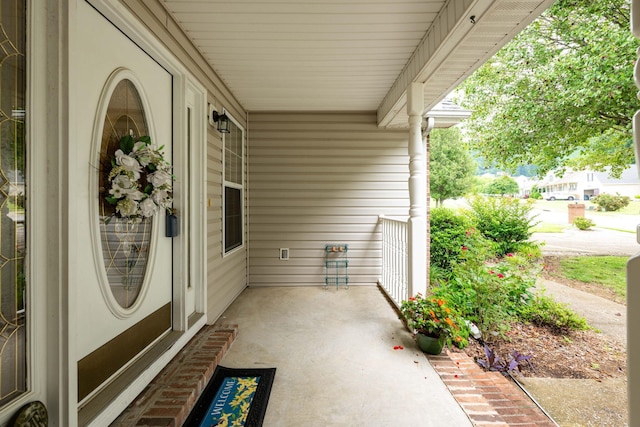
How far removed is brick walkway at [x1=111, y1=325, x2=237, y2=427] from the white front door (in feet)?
0.73

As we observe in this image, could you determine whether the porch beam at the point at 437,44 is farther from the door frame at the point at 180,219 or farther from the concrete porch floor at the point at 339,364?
the concrete porch floor at the point at 339,364

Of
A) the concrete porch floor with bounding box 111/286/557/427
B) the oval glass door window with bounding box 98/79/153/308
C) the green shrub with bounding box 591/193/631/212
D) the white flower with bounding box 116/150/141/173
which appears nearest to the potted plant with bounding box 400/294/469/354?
the concrete porch floor with bounding box 111/286/557/427

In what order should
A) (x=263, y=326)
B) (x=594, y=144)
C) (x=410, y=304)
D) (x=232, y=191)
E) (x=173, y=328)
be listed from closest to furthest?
(x=173, y=328)
(x=410, y=304)
(x=263, y=326)
(x=232, y=191)
(x=594, y=144)

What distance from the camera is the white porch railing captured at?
11.1ft

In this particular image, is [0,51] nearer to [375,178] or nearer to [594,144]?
[375,178]

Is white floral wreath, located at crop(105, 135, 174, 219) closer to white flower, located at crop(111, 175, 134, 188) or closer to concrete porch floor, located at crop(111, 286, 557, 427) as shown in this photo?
white flower, located at crop(111, 175, 134, 188)

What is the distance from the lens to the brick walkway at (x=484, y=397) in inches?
67.1

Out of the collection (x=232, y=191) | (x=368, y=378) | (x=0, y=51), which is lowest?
(x=368, y=378)

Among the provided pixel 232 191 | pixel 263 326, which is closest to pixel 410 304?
pixel 263 326

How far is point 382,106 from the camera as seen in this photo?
418 centimetres

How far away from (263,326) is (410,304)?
1.48 m

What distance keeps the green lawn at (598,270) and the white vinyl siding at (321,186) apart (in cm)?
433

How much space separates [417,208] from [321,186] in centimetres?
195

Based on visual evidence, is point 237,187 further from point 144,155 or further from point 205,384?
point 205,384
